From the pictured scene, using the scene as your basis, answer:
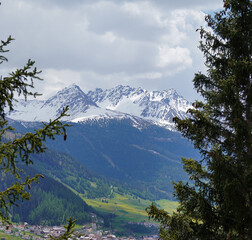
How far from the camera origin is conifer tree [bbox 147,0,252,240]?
557 inches

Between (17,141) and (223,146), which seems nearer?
(17,141)

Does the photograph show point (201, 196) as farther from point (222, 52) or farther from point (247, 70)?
point (222, 52)

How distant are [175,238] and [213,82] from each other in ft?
28.7

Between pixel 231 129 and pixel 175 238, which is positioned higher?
pixel 231 129

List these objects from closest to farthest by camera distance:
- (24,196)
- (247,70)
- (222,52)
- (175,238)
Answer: (24,196), (247,70), (175,238), (222,52)

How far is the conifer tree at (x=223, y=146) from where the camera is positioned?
14.1 metres

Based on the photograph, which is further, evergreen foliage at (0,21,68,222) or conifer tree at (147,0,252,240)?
conifer tree at (147,0,252,240)

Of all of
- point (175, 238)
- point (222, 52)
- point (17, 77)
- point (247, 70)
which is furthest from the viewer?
point (222, 52)

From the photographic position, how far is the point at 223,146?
1595 centimetres

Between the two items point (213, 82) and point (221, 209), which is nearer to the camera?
point (221, 209)

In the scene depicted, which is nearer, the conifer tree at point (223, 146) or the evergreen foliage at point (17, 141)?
the evergreen foliage at point (17, 141)

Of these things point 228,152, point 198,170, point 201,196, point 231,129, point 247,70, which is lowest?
point 201,196

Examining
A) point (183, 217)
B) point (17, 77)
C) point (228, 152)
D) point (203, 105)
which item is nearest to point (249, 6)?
point (203, 105)

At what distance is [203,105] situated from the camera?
55.3 ft
